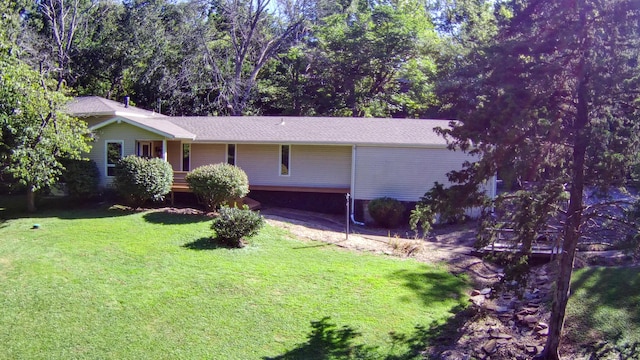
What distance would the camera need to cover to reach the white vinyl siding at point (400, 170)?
1941 centimetres

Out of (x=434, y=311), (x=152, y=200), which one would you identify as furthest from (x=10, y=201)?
(x=434, y=311)

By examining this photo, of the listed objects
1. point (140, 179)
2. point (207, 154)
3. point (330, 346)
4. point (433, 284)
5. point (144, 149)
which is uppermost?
point (144, 149)

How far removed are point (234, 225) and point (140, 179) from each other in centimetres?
529

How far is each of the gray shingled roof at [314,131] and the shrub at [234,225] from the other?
6872 mm

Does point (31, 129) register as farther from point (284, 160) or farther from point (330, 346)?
point (330, 346)

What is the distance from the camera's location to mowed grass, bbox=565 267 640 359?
8688mm

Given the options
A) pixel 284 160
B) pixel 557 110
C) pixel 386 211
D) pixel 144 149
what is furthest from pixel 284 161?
pixel 557 110

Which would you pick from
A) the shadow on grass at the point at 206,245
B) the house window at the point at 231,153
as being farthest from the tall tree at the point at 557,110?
the house window at the point at 231,153

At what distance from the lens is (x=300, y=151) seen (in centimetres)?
2064

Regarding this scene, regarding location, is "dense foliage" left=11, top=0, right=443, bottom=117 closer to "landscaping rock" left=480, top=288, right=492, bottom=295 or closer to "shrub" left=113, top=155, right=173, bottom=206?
"shrub" left=113, top=155, right=173, bottom=206

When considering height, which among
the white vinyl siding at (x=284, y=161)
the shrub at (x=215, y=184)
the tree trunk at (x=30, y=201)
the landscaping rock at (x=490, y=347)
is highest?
the white vinyl siding at (x=284, y=161)

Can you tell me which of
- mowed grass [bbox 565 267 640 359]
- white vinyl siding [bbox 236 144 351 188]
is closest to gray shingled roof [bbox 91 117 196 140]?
white vinyl siding [bbox 236 144 351 188]

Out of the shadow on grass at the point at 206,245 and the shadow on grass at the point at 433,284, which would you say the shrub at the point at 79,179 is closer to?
the shadow on grass at the point at 206,245

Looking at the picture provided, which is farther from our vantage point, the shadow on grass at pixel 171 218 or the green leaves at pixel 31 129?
the shadow on grass at pixel 171 218
